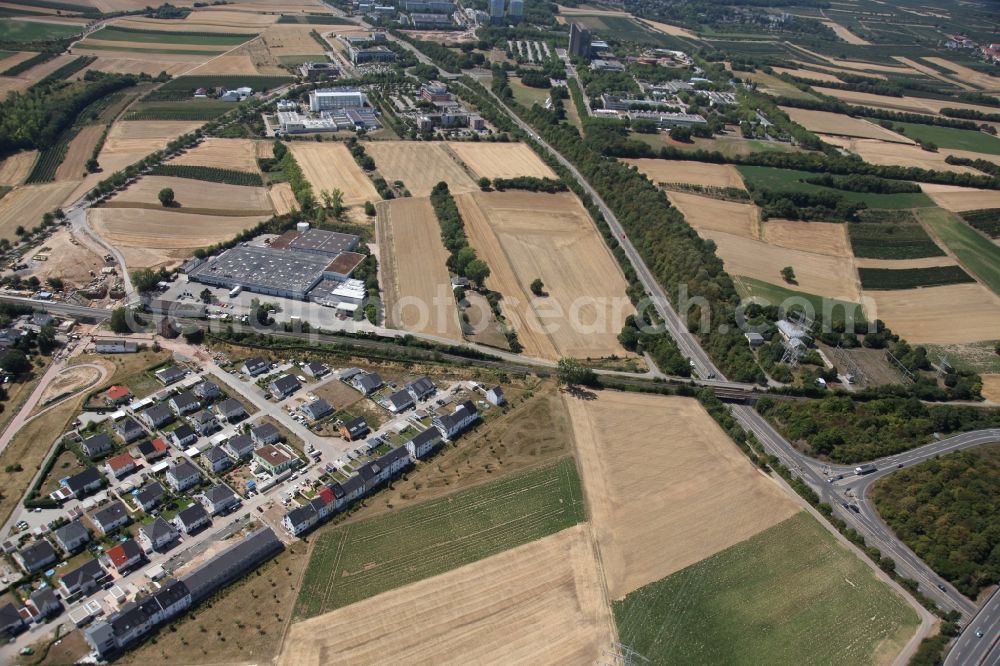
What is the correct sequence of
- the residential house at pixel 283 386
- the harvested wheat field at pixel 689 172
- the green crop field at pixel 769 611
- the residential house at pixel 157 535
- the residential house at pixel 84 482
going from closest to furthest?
the green crop field at pixel 769 611, the residential house at pixel 157 535, the residential house at pixel 84 482, the residential house at pixel 283 386, the harvested wheat field at pixel 689 172

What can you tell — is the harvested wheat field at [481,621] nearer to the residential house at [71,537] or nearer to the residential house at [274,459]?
the residential house at [274,459]

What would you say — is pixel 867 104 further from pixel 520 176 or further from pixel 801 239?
pixel 520 176

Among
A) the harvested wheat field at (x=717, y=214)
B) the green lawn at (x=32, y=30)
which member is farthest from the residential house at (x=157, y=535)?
the green lawn at (x=32, y=30)

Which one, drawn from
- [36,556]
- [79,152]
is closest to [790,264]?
[36,556]

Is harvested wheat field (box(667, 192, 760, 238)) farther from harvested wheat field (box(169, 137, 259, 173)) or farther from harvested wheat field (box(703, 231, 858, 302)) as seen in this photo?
harvested wheat field (box(169, 137, 259, 173))

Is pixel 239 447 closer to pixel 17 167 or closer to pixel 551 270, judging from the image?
pixel 551 270
